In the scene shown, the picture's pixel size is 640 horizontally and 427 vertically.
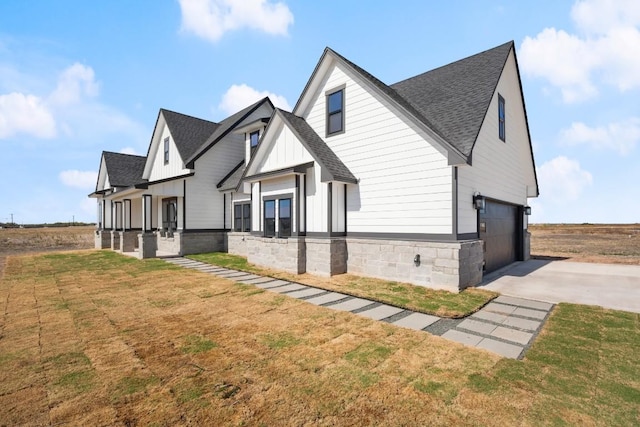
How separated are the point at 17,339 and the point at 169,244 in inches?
560

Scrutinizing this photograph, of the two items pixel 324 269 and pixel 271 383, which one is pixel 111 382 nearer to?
pixel 271 383

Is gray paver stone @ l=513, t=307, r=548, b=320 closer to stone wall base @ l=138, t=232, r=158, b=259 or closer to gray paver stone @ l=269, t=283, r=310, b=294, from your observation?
gray paver stone @ l=269, t=283, r=310, b=294

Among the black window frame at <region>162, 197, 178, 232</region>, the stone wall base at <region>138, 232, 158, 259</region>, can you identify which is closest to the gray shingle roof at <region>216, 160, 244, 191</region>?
the black window frame at <region>162, 197, 178, 232</region>

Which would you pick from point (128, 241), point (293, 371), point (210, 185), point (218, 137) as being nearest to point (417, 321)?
point (293, 371)

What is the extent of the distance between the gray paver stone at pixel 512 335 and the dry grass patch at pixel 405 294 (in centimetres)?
89

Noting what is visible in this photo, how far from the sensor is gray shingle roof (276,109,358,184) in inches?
411

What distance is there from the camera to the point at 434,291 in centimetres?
847

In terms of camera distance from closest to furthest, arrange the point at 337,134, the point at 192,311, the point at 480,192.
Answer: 1. the point at 192,311
2. the point at 480,192
3. the point at 337,134

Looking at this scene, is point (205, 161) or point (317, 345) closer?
point (317, 345)

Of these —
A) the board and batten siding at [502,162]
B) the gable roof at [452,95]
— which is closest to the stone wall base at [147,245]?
the gable roof at [452,95]

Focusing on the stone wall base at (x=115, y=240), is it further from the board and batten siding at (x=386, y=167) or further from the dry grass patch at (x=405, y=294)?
the board and batten siding at (x=386, y=167)

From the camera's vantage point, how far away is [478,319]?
20.5 feet

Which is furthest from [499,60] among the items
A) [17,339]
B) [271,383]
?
[17,339]

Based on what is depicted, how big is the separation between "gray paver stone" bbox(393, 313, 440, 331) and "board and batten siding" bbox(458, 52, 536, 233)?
3.48m
